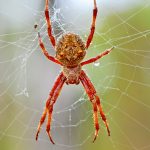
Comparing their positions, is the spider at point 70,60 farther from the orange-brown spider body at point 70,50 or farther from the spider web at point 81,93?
the spider web at point 81,93

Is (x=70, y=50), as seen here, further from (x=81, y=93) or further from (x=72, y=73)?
(x=81, y=93)

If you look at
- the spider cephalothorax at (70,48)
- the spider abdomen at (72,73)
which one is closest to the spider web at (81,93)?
the spider abdomen at (72,73)

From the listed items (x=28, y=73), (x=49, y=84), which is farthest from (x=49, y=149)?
(x=28, y=73)

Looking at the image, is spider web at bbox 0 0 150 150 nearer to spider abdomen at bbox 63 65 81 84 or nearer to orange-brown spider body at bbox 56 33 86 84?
spider abdomen at bbox 63 65 81 84

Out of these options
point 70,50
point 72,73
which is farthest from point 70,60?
point 72,73

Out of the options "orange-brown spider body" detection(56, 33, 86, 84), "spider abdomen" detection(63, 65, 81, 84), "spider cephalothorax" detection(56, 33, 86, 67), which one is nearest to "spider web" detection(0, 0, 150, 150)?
"spider abdomen" detection(63, 65, 81, 84)
